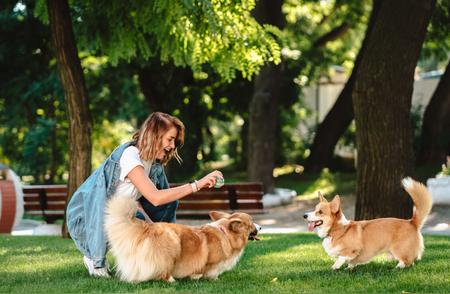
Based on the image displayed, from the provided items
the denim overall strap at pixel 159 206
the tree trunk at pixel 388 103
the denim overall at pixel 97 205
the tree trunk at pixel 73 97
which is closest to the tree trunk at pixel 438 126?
the tree trunk at pixel 388 103

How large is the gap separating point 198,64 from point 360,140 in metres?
2.97

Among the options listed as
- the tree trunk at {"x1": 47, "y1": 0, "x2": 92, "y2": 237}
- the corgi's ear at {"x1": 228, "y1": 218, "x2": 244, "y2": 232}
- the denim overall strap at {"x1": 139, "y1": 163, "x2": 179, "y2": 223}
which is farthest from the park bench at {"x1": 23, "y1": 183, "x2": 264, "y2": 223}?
the corgi's ear at {"x1": 228, "y1": 218, "x2": 244, "y2": 232}

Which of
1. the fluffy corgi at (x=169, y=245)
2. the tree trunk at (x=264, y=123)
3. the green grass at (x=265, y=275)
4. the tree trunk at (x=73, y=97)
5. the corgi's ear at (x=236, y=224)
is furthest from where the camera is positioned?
the tree trunk at (x=264, y=123)

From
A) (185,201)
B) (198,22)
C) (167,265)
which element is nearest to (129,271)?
(167,265)

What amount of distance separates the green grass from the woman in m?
0.37

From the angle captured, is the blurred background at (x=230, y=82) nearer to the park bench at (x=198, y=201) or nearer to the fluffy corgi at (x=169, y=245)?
the park bench at (x=198, y=201)

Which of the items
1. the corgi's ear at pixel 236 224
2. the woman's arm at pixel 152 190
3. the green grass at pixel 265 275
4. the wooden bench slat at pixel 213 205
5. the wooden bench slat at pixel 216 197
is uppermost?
→ the woman's arm at pixel 152 190

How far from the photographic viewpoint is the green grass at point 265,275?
6695mm

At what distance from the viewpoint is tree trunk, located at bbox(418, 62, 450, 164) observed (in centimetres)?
2138

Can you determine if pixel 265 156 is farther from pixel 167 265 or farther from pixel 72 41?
pixel 167 265

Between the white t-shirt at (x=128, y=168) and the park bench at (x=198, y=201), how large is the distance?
7863 millimetres

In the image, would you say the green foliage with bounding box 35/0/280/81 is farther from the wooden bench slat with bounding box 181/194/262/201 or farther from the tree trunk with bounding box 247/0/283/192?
the tree trunk with bounding box 247/0/283/192

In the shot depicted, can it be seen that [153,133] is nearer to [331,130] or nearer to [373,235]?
[373,235]

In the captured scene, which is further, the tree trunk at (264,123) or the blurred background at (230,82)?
the tree trunk at (264,123)
